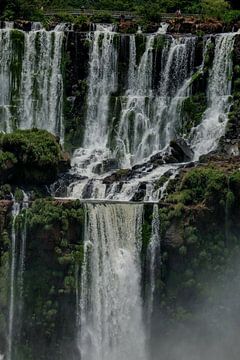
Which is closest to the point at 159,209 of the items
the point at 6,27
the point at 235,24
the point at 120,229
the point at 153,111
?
the point at 120,229

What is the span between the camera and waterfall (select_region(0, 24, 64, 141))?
51406mm

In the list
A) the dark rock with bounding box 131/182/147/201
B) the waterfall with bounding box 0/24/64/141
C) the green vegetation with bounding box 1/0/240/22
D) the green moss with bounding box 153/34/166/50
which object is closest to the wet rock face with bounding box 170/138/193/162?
the dark rock with bounding box 131/182/147/201

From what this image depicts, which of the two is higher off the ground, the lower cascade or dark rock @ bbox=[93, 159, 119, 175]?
dark rock @ bbox=[93, 159, 119, 175]

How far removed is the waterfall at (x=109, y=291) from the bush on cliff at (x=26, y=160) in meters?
5.61

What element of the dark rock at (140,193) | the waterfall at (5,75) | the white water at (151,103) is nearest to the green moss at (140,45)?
the white water at (151,103)

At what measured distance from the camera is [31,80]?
52094mm

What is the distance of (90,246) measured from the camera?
3647 cm

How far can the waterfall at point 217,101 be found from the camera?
4653 centimetres

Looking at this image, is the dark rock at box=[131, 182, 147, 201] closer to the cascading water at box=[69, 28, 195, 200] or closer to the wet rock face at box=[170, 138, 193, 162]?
the wet rock face at box=[170, 138, 193, 162]

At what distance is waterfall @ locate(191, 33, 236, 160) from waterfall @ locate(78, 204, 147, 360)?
35.8 feet

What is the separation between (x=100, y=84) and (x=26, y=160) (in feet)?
41.5

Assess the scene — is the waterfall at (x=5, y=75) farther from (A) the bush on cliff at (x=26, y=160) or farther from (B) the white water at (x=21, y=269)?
(B) the white water at (x=21, y=269)

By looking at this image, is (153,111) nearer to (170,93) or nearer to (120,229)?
(170,93)

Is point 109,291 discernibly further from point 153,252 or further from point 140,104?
point 140,104
